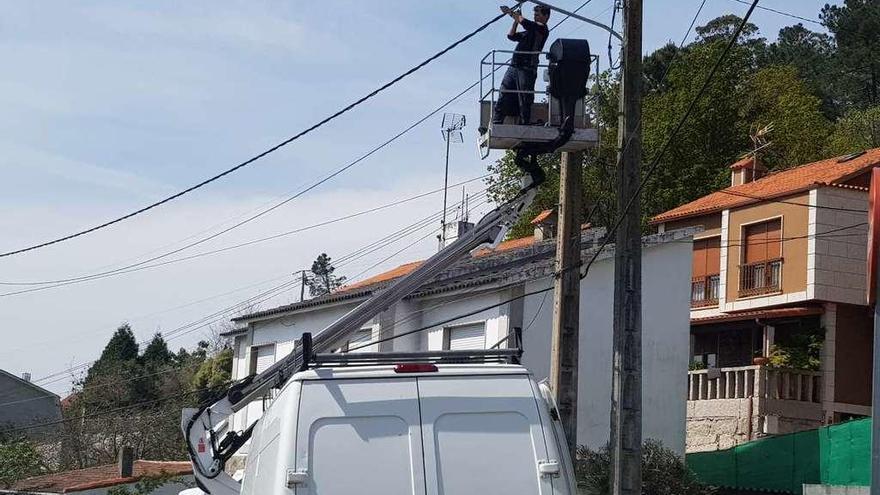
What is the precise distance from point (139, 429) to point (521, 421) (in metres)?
31.2

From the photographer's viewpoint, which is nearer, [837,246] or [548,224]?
[837,246]

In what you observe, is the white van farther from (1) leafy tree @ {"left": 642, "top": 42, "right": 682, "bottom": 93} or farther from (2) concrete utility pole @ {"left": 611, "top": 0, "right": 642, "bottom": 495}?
(1) leafy tree @ {"left": 642, "top": 42, "right": 682, "bottom": 93}

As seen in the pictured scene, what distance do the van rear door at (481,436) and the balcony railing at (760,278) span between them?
86.8 ft

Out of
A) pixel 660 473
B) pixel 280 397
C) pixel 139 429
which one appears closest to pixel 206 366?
pixel 139 429

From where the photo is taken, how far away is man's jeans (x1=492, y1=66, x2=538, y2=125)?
13.3 metres

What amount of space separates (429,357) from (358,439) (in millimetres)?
1110

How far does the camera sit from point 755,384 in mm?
27078

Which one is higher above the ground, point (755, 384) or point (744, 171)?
point (744, 171)

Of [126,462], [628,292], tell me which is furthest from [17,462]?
[628,292]

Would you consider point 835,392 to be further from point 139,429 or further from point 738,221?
point 139,429

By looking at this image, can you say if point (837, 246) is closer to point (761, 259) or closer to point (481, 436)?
→ point (761, 259)

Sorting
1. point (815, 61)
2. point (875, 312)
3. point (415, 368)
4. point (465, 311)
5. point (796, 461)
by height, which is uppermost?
point (815, 61)

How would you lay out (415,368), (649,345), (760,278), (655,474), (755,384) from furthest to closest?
(760,278) → (755,384) → (649,345) → (655,474) → (415,368)

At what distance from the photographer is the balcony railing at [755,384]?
2720 cm
